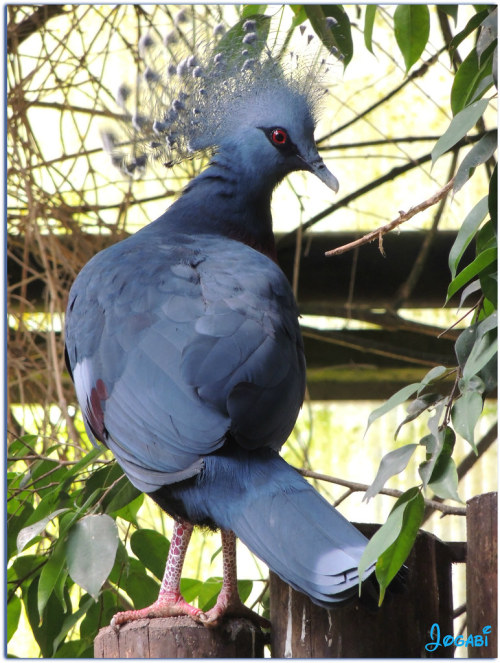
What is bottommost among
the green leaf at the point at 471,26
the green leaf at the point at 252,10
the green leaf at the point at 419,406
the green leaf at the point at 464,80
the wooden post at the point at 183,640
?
the wooden post at the point at 183,640

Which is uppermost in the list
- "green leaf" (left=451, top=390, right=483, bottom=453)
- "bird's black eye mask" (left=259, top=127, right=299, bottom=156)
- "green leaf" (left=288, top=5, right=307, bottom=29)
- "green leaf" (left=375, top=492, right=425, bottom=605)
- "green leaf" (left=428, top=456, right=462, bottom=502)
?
"green leaf" (left=288, top=5, right=307, bottom=29)

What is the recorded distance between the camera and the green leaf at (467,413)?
88 cm

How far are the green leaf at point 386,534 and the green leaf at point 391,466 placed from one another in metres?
0.03

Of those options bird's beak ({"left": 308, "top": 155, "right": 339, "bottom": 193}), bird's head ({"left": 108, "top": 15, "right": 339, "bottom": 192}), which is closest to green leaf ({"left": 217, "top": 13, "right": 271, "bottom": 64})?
bird's head ({"left": 108, "top": 15, "right": 339, "bottom": 192})

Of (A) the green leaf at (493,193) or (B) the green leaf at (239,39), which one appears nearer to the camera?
(A) the green leaf at (493,193)

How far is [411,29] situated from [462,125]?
33 centimetres

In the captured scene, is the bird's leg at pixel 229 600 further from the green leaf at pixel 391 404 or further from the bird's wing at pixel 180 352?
the green leaf at pixel 391 404

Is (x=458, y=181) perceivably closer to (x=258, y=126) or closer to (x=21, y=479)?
(x=258, y=126)

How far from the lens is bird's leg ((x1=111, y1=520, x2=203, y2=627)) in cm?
122

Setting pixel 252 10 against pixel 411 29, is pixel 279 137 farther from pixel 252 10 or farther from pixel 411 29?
pixel 411 29

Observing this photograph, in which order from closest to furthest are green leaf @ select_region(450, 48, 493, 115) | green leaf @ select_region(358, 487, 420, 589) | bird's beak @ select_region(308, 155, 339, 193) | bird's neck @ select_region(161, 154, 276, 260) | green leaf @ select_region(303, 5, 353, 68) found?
green leaf @ select_region(358, 487, 420, 589) → green leaf @ select_region(450, 48, 493, 115) → green leaf @ select_region(303, 5, 353, 68) → bird's beak @ select_region(308, 155, 339, 193) → bird's neck @ select_region(161, 154, 276, 260)

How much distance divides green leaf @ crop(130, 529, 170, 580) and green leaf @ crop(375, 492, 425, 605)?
2.16 ft

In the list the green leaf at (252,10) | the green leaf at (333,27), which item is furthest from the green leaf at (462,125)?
the green leaf at (252,10)

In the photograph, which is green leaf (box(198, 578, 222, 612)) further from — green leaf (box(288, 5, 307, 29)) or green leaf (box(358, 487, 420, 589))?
green leaf (box(288, 5, 307, 29))
